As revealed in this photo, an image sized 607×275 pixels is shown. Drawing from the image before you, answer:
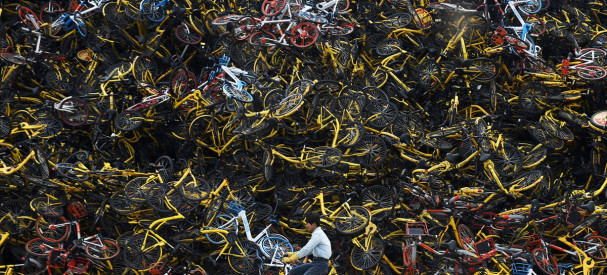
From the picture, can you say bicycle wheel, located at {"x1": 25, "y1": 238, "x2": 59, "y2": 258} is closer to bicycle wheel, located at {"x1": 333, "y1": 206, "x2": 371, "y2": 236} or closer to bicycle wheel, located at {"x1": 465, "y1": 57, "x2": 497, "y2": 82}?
bicycle wheel, located at {"x1": 333, "y1": 206, "x2": 371, "y2": 236}

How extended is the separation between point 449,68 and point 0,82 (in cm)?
1070

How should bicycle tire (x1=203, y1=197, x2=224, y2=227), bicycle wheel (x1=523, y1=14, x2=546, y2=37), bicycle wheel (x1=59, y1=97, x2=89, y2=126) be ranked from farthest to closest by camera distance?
bicycle wheel (x1=523, y1=14, x2=546, y2=37)
bicycle wheel (x1=59, y1=97, x2=89, y2=126)
bicycle tire (x1=203, y1=197, x2=224, y2=227)

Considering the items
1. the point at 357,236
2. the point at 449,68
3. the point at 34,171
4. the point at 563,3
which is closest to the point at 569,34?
the point at 563,3

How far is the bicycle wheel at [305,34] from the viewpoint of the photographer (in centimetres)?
1603

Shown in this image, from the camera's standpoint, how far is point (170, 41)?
1842 centimetres

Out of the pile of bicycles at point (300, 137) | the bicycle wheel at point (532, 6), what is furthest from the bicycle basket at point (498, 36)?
the bicycle wheel at point (532, 6)

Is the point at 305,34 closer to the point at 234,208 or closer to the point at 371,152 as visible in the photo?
the point at 371,152

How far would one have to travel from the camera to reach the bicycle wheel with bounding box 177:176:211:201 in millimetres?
13383

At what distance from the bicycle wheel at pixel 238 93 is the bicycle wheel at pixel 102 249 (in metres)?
3.86

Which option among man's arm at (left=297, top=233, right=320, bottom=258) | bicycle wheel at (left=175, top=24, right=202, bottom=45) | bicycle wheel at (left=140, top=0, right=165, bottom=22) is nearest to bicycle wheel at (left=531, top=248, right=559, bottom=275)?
man's arm at (left=297, top=233, right=320, bottom=258)

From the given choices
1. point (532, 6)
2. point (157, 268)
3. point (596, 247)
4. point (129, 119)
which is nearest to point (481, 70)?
point (532, 6)

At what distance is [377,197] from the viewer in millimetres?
14148

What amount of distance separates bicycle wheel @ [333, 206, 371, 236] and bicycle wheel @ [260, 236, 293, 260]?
1.00 m

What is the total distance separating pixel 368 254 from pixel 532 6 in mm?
9070
